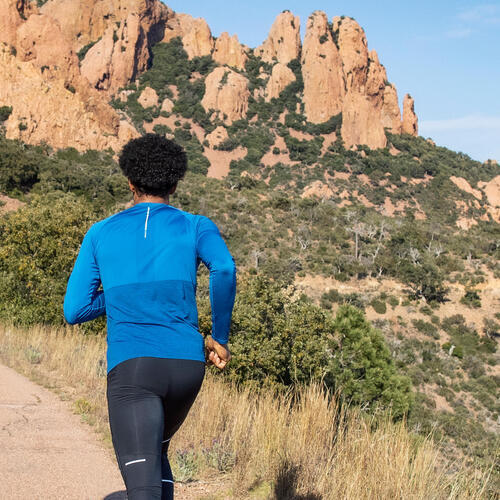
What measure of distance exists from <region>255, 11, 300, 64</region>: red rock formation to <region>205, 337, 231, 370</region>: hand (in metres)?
88.6

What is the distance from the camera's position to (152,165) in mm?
2061

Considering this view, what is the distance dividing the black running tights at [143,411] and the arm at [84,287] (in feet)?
1.00

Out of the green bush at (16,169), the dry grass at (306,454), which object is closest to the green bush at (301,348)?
the dry grass at (306,454)

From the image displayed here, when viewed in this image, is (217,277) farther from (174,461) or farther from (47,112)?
(47,112)

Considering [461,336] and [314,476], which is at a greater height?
[314,476]

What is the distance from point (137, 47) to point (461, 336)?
68986mm

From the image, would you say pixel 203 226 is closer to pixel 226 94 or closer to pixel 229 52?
pixel 226 94

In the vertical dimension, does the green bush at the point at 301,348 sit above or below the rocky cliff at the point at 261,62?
below

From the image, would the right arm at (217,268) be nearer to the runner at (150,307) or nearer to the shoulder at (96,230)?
the runner at (150,307)

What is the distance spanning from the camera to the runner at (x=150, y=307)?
5.74 feet

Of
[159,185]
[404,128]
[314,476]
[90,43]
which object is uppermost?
[90,43]

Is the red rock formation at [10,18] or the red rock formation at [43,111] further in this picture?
the red rock formation at [10,18]

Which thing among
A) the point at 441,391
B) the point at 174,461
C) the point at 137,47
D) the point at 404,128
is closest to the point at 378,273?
the point at 441,391

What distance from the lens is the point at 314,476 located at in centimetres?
319
